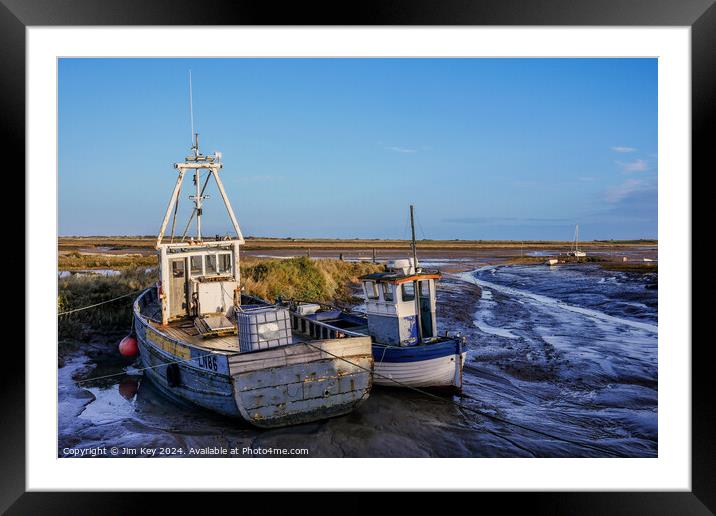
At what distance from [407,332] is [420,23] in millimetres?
5841

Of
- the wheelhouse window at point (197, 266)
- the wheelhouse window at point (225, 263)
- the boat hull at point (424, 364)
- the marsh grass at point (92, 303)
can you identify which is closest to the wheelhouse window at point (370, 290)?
the boat hull at point (424, 364)

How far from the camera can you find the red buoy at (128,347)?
39.9ft

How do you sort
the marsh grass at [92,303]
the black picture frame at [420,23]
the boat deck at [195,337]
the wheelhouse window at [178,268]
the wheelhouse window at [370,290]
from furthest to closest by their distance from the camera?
the marsh grass at [92,303]
the wheelhouse window at [178,268]
the wheelhouse window at [370,290]
the boat deck at [195,337]
the black picture frame at [420,23]

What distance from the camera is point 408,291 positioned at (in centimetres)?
1052

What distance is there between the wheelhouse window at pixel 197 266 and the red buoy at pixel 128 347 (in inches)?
91.0

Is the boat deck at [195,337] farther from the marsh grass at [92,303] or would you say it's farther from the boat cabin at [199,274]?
the marsh grass at [92,303]

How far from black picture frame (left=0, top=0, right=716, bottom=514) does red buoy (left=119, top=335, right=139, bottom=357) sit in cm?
497

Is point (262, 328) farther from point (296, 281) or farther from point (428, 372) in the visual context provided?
point (296, 281)

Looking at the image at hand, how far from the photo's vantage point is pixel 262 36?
25.8 feet

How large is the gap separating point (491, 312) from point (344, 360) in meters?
11.5

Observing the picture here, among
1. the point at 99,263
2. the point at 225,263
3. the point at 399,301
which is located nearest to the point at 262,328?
the point at 399,301

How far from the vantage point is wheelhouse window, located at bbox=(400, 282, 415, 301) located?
411 inches

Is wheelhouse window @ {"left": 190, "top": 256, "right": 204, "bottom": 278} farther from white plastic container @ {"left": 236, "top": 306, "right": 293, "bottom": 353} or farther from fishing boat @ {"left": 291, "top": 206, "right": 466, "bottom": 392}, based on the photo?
white plastic container @ {"left": 236, "top": 306, "right": 293, "bottom": 353}

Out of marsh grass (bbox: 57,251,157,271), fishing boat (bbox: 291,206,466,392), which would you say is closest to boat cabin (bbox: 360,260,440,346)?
fishing boat (bbox: 291,206,466,392)
